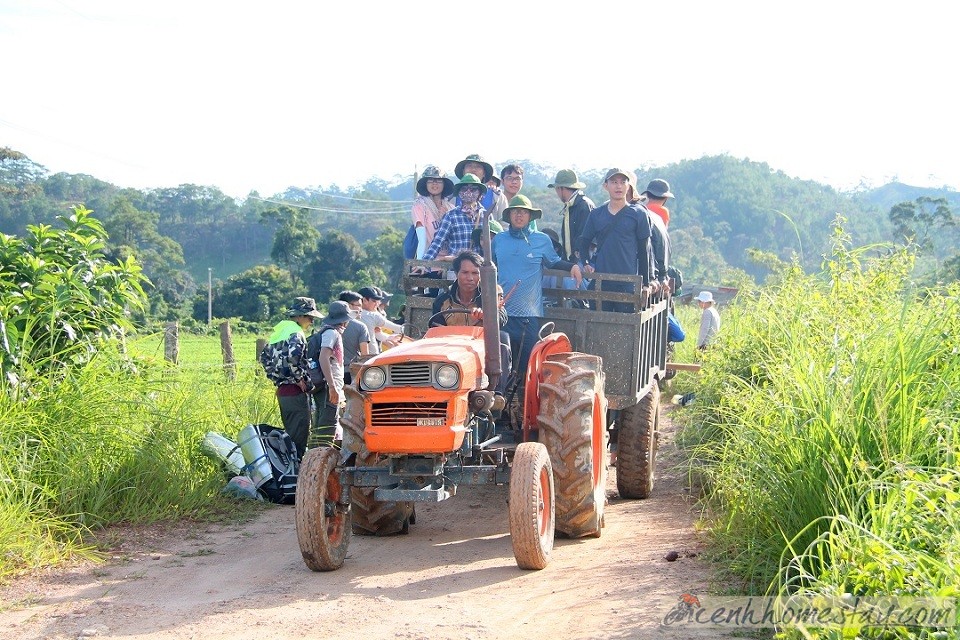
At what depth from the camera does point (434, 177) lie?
1122 cm

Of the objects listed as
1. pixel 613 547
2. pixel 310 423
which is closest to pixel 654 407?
pixel 613 547

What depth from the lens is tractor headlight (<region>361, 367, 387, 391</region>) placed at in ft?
21.7

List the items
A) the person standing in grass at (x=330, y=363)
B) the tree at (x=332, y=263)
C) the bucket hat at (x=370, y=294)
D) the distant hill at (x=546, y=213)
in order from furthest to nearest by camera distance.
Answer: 1. the distant hill at (x=546, y=213)
2. the tree at (x=332, y=263)
3. the bucket hat at (x=370, y=294)
4. the person standing in grass at (x=330, y=363)

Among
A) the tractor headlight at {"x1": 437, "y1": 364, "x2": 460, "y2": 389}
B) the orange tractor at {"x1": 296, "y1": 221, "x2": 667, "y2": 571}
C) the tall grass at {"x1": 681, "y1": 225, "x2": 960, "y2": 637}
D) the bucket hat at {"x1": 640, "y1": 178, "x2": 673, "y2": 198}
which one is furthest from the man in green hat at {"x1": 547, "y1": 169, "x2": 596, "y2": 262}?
the tractor headlight at {"x1": 437, "y1": 364, "x2": 460, "y2": 389}

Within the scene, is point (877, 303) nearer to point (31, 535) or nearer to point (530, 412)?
point (530, 412)

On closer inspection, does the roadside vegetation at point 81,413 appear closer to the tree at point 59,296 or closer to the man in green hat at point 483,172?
the tree at point 59,296

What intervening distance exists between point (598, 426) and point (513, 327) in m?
1.32

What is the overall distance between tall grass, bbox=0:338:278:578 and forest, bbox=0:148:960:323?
49.5ft

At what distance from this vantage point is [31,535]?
685 cm

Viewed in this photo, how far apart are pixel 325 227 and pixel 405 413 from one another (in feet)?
223

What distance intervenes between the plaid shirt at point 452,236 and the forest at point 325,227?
12409 mm

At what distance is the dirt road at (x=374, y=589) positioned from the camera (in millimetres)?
5539

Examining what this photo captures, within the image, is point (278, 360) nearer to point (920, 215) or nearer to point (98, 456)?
point (98, 456)

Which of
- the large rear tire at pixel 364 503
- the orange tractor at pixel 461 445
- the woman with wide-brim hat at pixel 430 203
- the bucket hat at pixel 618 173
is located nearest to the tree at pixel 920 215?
the woman with wide-brim hat at pixel 430 203
